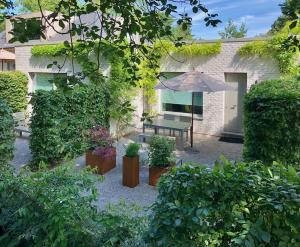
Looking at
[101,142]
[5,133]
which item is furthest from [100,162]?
[5,133]

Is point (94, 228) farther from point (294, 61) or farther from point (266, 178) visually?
point (294, 61)

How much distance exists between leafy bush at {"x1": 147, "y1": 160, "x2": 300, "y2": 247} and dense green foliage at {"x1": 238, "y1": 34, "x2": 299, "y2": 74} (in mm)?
8758

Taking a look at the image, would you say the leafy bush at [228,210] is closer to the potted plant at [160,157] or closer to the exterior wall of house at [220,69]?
the potted plant at [160,157]

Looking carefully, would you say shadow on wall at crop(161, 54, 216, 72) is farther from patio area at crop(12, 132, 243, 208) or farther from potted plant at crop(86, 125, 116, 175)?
potted plant at crop(86, 125, 116, 175)

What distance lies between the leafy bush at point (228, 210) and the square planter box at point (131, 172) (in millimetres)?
4833

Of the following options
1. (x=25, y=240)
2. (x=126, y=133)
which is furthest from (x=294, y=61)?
(x=25, y=240)

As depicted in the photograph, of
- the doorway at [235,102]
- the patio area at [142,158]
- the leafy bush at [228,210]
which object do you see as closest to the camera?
the leafy bush at [228,210]

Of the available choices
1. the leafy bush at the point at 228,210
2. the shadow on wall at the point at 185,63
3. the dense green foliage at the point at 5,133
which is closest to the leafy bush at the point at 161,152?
the dense green foliage at the point at 5,133

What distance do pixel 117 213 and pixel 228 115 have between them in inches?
372

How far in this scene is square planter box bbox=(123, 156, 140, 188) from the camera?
7.12 m

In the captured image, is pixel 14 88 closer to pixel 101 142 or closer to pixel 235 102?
pixel 101 142

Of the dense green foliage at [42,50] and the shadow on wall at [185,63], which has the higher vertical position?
the dense green foliage at [42,50]

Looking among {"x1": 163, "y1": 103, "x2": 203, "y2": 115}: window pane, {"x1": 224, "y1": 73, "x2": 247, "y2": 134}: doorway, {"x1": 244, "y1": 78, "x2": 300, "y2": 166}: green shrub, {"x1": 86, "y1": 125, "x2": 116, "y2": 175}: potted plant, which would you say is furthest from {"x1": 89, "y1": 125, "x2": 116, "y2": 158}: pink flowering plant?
{"x1": 224, "y1": 73, "x2": 247, "y2": 134}: doorway

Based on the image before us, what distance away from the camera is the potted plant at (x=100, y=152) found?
7.88 m
